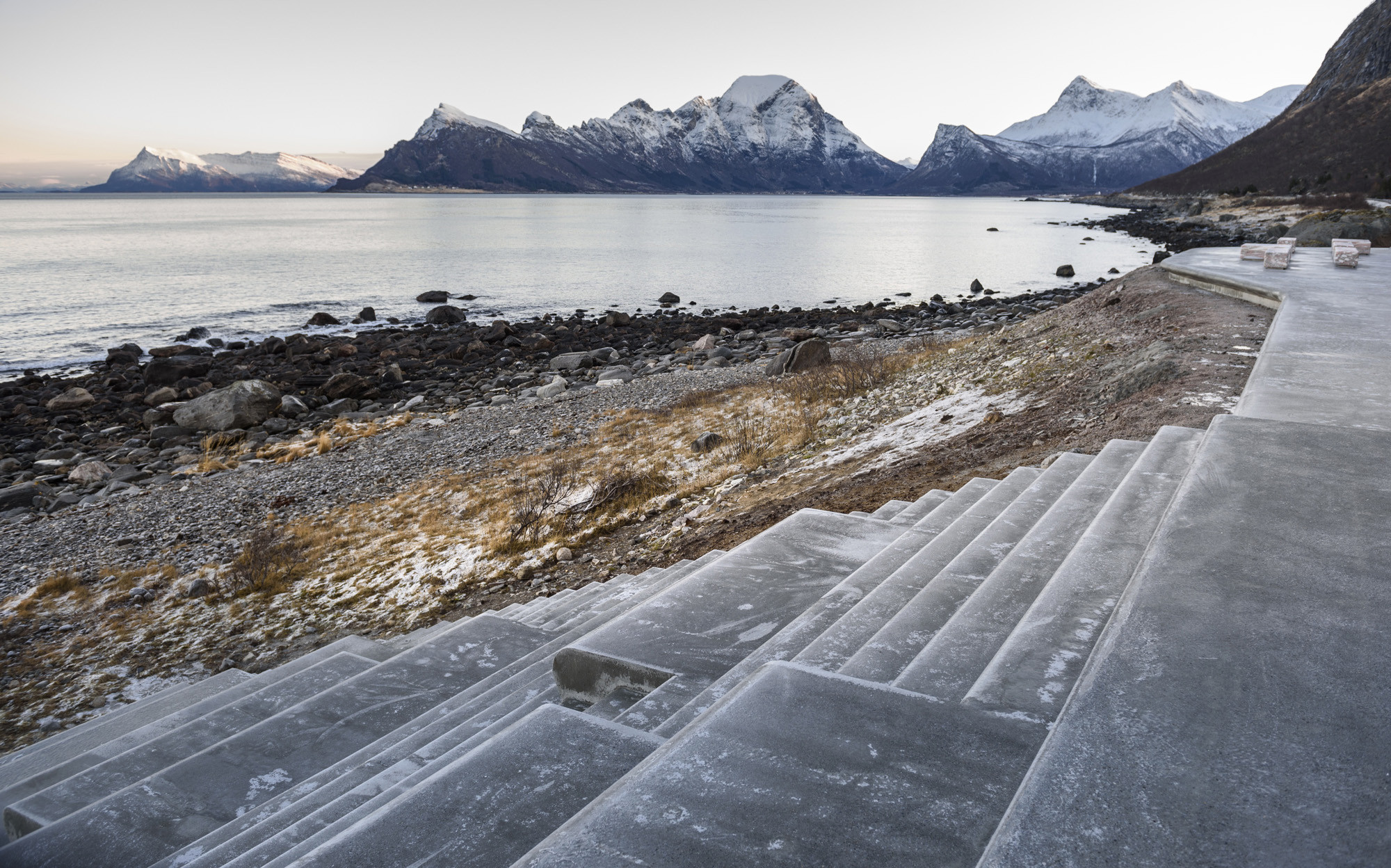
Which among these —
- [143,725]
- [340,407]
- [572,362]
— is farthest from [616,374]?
[143,725]

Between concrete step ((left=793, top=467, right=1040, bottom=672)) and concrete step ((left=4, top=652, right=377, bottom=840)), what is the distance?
9.11 feet

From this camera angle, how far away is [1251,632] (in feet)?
7.50

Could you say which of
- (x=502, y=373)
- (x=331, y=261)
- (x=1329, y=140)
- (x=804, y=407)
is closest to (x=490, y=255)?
(x=331, y=261)

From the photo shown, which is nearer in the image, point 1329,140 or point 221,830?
point 221,830

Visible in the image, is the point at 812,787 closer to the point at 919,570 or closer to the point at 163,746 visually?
the point at 919,570

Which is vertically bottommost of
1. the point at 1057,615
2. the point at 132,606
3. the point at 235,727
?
the point at 132,606

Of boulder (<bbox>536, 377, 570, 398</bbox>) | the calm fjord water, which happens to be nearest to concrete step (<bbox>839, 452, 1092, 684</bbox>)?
boulder (<bbox>536, 377, 570, 398</bbox>)

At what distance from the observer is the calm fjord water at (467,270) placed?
3531 cm

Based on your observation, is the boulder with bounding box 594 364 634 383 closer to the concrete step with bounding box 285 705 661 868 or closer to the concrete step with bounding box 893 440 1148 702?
the concrete step with bounding box 893 440 1148 702

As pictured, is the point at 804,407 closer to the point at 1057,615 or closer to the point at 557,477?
the point at 557,477

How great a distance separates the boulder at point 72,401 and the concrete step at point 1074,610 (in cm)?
2408

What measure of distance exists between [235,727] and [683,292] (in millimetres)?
37576

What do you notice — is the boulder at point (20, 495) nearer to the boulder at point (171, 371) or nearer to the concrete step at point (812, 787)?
the boulder at point (171, 371)

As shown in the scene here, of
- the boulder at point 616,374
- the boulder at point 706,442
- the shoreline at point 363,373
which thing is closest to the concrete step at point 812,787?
the boulder at point 706,442
